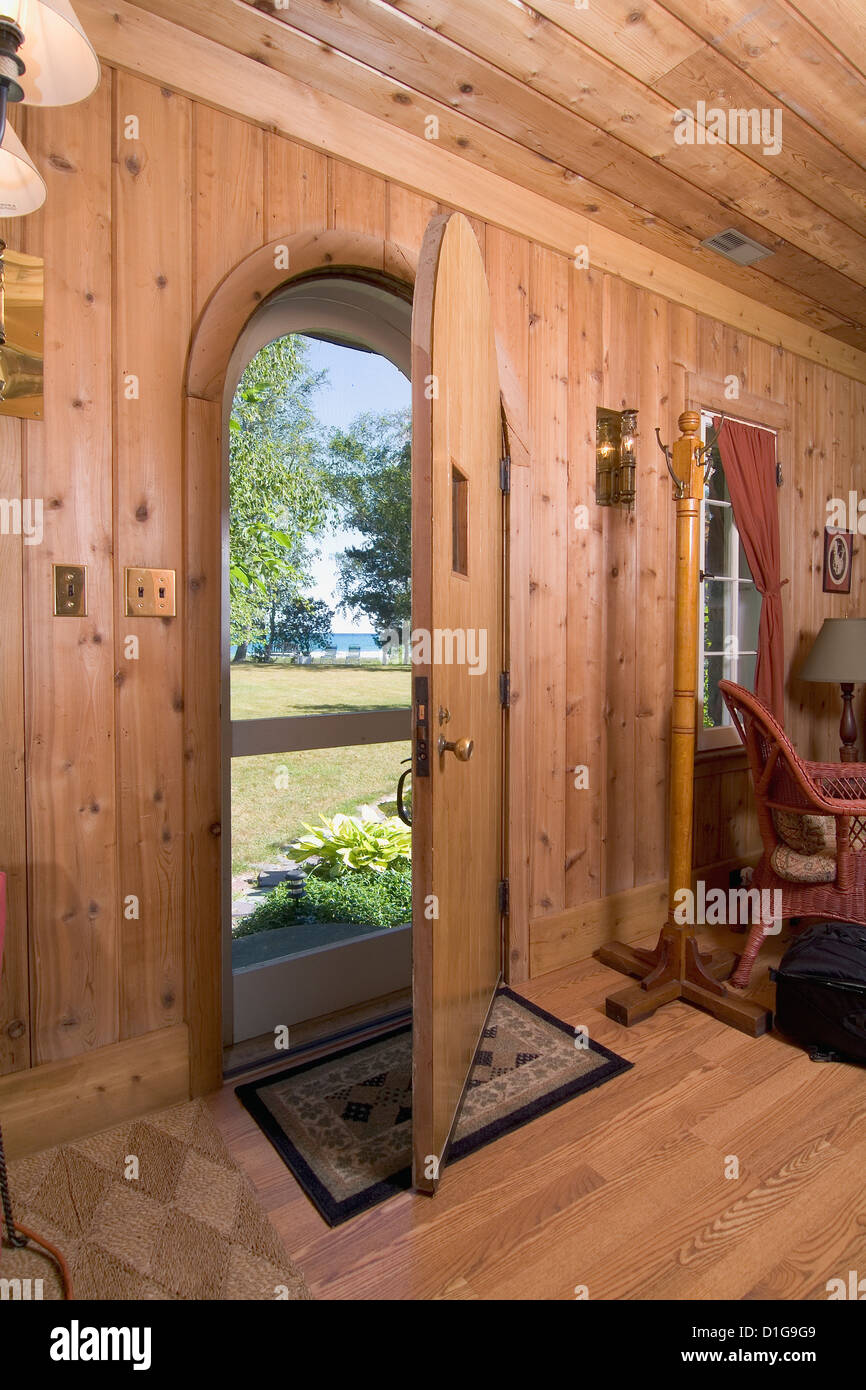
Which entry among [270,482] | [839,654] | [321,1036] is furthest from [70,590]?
[839,654]

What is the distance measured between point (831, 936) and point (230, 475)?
8.02 feet

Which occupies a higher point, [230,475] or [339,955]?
[230,475]

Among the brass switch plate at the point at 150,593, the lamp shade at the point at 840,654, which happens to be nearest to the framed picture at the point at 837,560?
the lamp shade at the point at 840,654

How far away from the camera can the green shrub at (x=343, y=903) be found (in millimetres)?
2443

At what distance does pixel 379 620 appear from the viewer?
2.60 m

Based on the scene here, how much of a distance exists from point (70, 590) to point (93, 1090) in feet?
4.13

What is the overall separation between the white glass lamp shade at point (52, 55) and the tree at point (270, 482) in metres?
0.98

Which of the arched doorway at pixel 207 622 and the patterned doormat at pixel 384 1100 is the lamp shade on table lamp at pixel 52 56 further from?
the patterned doormat at pixel 384 1100

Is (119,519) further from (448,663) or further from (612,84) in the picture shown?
(612,84)

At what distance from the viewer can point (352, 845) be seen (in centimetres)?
263

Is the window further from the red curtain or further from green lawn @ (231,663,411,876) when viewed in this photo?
green lawn @ (231,663,411,876)

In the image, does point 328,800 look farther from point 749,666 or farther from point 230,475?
point 749,666
